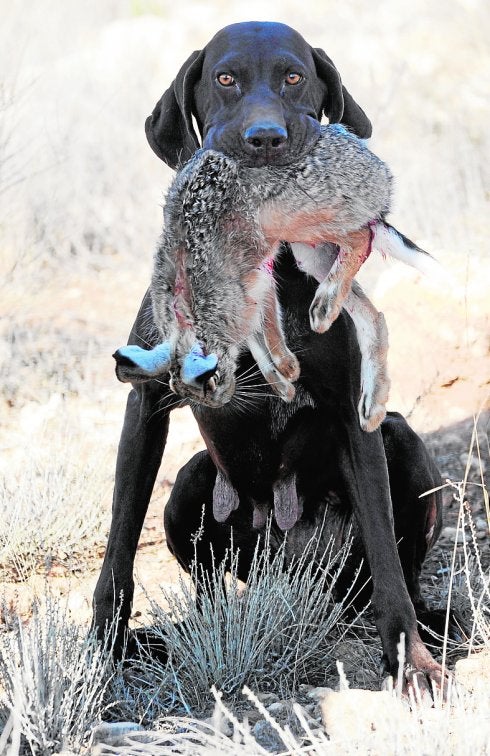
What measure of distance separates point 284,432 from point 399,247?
32.2 inches

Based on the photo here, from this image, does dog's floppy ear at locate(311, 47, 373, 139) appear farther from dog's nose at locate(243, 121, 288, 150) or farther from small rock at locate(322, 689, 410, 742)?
small rock at locate(322, 689, 410, 742)

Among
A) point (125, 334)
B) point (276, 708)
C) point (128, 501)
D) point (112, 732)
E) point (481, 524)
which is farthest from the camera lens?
point (125, 334)

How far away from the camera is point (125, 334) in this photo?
28.3ft

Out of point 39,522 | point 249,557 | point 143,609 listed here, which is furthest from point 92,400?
point 249,557

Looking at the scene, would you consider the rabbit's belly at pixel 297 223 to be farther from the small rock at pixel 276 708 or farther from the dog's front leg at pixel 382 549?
the small rock at pixel 276 708

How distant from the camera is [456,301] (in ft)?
23.1

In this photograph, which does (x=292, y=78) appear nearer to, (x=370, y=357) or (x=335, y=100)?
(x=335, y=100)

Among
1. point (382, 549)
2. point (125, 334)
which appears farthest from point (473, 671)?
point (125, 334)

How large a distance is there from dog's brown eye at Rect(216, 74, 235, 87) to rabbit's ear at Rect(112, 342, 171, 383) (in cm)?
125

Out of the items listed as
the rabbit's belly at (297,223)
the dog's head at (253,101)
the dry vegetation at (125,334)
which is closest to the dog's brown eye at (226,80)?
the dog's head at (253,101)

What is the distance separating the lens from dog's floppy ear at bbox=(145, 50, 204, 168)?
4.06 meters

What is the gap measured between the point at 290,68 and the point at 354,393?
112 cm

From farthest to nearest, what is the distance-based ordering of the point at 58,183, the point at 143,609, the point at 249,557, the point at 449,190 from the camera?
the point at 449,190, the point at 58,183, the point at 143,609, the point at 249,557

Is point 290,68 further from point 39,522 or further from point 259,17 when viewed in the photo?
point 259,17
